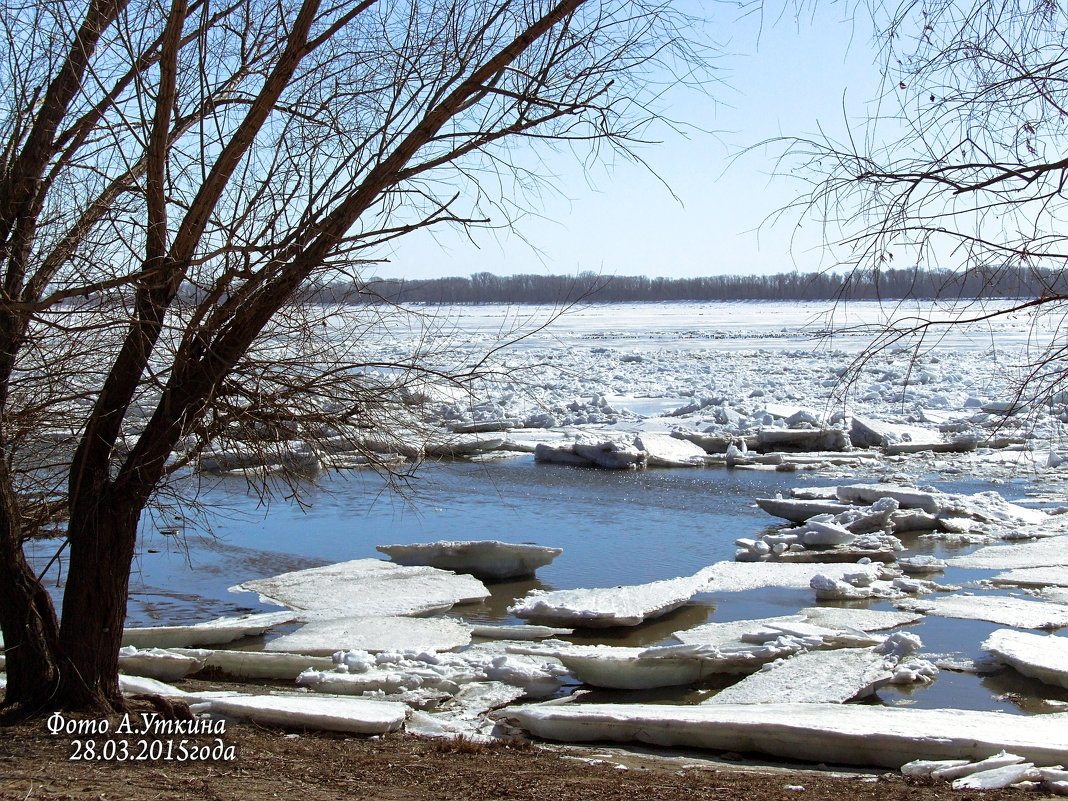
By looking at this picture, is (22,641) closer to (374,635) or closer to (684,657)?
(374,635)

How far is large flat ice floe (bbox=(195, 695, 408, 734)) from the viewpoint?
4.71 m

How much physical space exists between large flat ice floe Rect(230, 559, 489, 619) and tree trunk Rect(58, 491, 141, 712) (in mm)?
3332

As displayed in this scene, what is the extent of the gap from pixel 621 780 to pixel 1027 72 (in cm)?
301

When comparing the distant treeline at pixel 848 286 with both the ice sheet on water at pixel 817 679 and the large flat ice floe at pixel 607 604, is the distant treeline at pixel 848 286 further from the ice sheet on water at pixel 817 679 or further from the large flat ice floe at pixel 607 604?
the large flat ice floe at pixel 607 604

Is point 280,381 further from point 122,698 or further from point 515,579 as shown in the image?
point 515,579

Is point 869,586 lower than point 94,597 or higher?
lower

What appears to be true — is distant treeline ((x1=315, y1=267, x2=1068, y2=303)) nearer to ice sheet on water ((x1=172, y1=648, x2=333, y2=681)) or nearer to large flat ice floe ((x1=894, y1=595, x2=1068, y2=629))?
ice sheet on water ((x1=172, y1=648, x2=333, y2=681))

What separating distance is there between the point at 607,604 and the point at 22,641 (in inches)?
166

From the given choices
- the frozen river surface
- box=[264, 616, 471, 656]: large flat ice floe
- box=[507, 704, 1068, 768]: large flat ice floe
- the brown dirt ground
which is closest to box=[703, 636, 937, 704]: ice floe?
the frozen river surface

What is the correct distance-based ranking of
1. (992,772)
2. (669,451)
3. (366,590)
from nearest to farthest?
(992,772) → (366,590) → (669,451)

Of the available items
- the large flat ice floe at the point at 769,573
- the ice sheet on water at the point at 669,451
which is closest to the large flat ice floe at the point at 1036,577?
the large flat ice floe at the point at 769,573

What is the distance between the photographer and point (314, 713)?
4.76m

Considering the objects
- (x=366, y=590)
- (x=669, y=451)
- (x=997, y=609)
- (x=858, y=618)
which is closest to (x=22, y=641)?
(x=366, y=590)

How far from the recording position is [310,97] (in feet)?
14.0
